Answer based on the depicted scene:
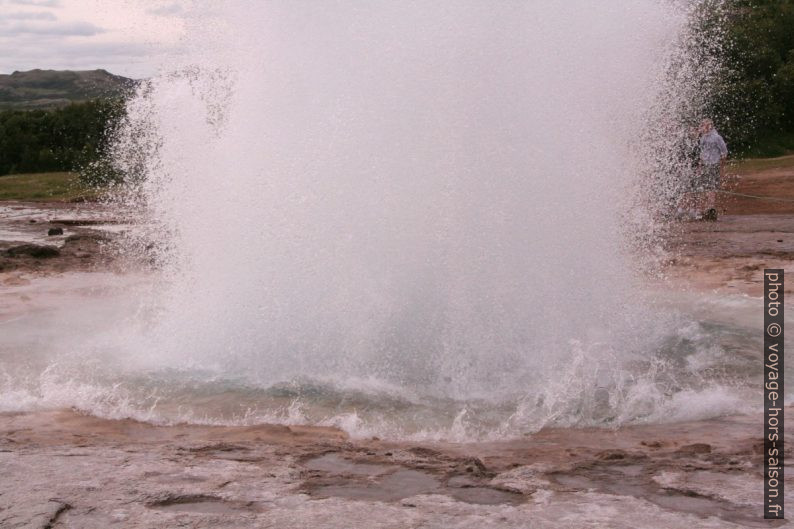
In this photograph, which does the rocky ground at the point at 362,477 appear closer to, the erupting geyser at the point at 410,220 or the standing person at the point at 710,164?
the erupting geyser at the point at 410,220

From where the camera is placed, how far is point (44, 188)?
20.8 meters

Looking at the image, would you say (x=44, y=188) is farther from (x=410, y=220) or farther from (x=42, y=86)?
(x=42, y=86)

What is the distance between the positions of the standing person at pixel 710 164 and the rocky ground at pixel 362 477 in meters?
8.36

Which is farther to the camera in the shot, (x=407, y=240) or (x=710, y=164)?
(x=710, y=164)

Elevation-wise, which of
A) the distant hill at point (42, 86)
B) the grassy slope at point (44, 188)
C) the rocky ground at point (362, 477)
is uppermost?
the distant hill at point (42, 86)

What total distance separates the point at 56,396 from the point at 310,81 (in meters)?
2.76

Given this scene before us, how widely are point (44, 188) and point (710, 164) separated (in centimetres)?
1544

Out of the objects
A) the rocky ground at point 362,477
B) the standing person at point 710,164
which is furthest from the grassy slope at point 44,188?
the rocky ground at point 362,477

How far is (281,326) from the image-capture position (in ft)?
18.6

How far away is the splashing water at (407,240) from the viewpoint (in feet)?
17.2

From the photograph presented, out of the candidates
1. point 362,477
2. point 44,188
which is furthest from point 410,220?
point 44,188

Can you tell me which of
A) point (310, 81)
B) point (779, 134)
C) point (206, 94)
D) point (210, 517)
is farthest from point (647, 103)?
point (779, 134)

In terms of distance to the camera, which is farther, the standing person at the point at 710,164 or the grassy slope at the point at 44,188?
the grassy slope at the point at 44,188

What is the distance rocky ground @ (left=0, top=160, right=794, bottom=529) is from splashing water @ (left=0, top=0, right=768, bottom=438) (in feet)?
1.73
